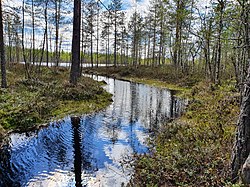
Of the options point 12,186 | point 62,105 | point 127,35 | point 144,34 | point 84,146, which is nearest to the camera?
point 12,186

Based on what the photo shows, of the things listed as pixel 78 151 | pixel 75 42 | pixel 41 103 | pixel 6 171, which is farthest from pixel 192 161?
pixel 75 42

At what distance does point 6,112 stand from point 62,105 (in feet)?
9.33

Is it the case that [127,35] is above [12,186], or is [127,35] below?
above

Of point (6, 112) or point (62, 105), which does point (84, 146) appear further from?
point (62, 105)

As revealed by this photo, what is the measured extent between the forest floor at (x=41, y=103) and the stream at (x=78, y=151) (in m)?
0.52

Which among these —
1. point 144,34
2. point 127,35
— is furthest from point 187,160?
point 127,35

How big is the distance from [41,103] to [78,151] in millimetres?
3982

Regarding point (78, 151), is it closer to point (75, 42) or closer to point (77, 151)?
point (77, 151)

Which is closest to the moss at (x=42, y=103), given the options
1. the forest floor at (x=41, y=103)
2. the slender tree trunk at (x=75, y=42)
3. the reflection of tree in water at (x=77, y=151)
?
the forest floor at (x=41, y=103)

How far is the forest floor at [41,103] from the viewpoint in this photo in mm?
7743

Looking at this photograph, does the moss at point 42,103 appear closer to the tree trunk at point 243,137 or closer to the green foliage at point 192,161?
the green foliage at point 192,161

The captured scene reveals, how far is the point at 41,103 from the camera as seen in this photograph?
9.24 meters

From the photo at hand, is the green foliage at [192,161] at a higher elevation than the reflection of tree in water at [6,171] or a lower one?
higher

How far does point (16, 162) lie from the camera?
5.37 meters
